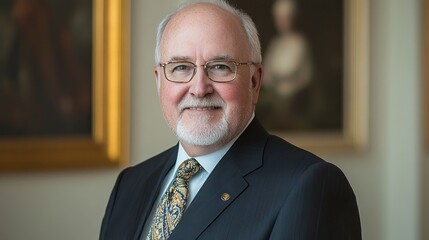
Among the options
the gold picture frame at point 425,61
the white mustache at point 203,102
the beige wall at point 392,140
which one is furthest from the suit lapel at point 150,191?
the gold picture frame at point 425,61

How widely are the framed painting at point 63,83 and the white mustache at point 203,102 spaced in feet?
9.29

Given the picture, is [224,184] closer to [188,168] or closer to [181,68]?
[188,168]

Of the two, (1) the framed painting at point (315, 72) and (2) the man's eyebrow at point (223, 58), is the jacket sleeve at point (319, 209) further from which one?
(1) the framed painting at point (315, 72)

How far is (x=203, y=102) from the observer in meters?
2.76

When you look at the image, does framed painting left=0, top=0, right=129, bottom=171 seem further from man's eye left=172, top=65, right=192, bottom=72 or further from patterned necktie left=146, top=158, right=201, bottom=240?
man's eye left=172, top=65, right=192, bottom=72

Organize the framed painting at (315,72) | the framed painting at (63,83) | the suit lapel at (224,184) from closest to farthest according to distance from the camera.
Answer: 1. the suit lapel at (224,184)
2. the framed painting at (63,83)
3. the framed painting at (315,72)

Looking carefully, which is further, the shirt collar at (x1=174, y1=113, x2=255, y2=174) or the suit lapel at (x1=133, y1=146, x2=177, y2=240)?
the suit lapel at (x1=133, y1=146, x2=177, y2=240)

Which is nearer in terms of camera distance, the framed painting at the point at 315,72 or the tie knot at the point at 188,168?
the tie knot at the point at 188,168

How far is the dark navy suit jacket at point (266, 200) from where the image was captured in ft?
8.09

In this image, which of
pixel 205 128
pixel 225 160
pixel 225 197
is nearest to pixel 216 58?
pixel 205 128

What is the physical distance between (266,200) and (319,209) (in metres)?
0.22

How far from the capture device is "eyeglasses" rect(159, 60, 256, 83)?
2740 mm

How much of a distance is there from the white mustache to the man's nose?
2 cm

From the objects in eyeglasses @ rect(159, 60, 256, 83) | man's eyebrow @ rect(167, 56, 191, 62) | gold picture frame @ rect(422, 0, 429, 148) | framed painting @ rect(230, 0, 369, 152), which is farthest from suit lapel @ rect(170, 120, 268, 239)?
gold picture frame @ rect(422, 0, 429, 148)
